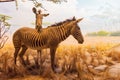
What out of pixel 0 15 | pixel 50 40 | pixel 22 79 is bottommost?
pixel 22 79

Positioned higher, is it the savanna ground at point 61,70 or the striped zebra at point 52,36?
the striped zebra at point 52,36

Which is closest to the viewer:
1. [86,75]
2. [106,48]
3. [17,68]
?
[86,75]

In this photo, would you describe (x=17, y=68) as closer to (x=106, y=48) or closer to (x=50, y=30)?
(x=50, y=30)

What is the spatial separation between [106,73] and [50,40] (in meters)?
1.07

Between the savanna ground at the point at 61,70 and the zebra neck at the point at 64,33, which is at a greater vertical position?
the zebra neck at the point at 64,33

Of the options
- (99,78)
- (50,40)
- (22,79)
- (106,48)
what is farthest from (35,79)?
(106,48)

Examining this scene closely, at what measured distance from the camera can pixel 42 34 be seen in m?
6.27

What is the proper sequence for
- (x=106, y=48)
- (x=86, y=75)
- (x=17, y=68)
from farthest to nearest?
1. (x=106, y=48)
2. (x=17, y=68)
3. (x=86, y=75)

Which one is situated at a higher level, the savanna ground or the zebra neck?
the zebra neck

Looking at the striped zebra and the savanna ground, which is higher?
the striped zebra

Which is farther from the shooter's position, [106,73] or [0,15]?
[0,15]

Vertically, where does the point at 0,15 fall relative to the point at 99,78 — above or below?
above

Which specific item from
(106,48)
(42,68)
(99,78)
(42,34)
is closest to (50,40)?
(42,34)

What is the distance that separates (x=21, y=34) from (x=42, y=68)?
0.70 metres
